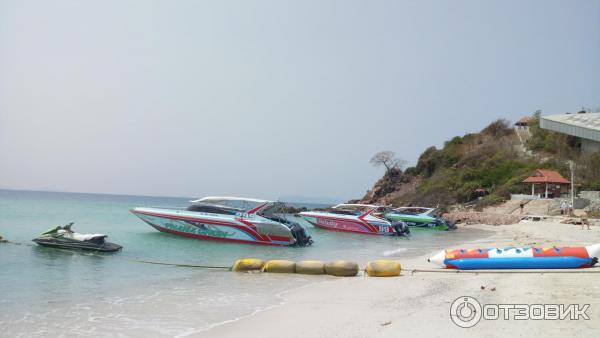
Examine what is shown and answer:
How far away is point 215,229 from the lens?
963 inches

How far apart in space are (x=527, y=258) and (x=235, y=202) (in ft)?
52.3

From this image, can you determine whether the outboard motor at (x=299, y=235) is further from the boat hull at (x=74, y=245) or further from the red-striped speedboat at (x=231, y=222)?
the boat hull at (x=74, y=245)

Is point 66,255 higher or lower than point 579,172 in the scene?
lower

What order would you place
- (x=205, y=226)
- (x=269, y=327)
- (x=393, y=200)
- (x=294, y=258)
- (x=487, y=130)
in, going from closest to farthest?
(x=269, y=327), (x=294, y=258), (x=205, y=226), (x=393, y=200), (x=487, y=130)

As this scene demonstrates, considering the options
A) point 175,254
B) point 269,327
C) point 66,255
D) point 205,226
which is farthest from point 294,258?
point 269,327

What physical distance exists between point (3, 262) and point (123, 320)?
933cm

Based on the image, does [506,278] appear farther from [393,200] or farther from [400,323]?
[393,200]

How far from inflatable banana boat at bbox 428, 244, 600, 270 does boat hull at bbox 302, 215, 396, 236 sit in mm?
18543

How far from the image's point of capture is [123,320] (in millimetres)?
9352

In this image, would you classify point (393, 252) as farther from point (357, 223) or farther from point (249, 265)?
point (357, 223)

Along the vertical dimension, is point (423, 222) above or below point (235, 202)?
below

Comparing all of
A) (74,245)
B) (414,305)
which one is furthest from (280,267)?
(74,245)
